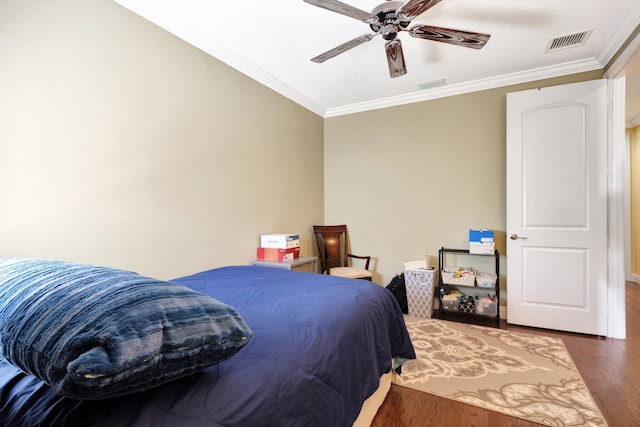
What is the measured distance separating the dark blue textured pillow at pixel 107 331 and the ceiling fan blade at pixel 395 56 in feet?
7.18

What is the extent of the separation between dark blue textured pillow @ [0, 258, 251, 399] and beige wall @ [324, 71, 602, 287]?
10.6 ft

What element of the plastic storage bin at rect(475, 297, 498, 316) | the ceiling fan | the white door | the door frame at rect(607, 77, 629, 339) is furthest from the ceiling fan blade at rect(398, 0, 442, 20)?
the plastic storage bin at rect(475, 297, 498, 316)

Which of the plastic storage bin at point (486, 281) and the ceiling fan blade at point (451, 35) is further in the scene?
the plastic storage bin at point (486, 281)

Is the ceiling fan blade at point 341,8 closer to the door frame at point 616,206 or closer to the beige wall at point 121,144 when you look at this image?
the beige wall at point 121,144

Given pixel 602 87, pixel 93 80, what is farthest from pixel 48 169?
pixel 602 87

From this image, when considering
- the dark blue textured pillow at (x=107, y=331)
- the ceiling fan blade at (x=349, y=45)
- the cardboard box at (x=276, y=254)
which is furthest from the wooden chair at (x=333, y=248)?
the dark blue textured pillow at (x=107, y=331)

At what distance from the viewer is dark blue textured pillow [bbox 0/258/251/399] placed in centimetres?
57

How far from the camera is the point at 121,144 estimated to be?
6.31 feet

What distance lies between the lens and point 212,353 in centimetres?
72

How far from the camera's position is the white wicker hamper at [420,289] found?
3.26 metres

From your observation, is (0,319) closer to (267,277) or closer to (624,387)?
(267,277)

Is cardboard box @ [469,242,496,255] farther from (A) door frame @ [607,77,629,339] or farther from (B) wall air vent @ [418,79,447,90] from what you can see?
(B) wall air vent @ [418,79,447,90]

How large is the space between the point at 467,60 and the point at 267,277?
2.75m

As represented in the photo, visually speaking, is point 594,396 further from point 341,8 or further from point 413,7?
point 341,8
